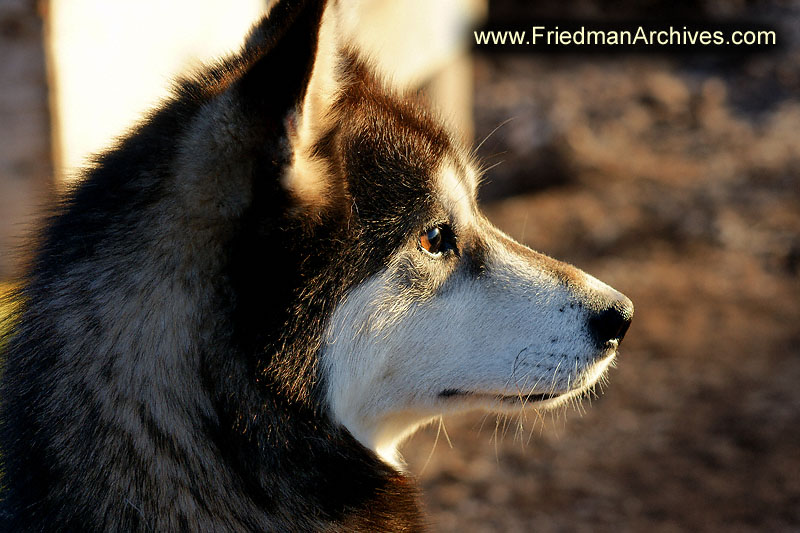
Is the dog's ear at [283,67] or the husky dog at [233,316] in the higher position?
the dog's ear at [283,67]

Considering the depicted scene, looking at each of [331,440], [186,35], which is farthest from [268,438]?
[186,35]

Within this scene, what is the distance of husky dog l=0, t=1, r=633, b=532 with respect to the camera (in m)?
2.00

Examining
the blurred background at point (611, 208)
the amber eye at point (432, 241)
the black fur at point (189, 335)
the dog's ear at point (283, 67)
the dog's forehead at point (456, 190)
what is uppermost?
the blurred background at point (611, 208)

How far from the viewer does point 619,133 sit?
8945mm

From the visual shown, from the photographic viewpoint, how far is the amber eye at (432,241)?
2.35 m

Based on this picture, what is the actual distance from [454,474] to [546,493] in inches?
19.7

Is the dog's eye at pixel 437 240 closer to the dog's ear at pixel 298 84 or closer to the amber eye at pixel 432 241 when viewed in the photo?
the amber eye at pixel 432 241

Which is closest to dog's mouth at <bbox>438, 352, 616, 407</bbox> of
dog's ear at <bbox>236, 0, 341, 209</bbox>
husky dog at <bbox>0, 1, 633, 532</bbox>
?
husky dog at <bbox>0, 1, 633, 532</bbox>

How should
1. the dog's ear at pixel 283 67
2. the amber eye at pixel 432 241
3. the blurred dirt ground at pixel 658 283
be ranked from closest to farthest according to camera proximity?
the dog's ear at pixel 283 67 → the amber eye at pixel 432 241 → the blurred dirt ground at pixel 658 283

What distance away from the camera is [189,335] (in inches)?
80.0

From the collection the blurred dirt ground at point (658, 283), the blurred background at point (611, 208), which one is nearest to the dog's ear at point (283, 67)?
the blurred background at point (611, 208)

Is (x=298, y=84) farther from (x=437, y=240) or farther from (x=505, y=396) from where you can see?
(x=505, y=396)

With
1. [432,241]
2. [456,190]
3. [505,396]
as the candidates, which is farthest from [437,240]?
[505,396]

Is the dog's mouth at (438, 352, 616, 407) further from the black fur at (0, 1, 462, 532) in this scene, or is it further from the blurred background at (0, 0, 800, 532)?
the black fur at (0, 1, 462, 532)
